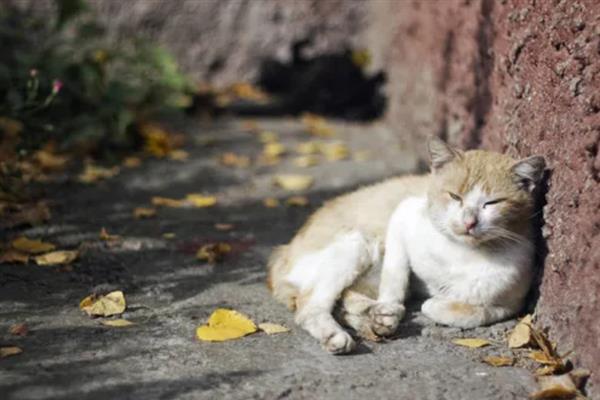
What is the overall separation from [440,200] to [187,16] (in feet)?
18.8

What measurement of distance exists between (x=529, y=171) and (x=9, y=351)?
7.13ft

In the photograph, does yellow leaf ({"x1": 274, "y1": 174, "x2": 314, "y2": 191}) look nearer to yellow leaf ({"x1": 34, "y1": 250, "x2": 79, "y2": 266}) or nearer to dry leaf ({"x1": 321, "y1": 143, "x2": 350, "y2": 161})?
dry leaf ({"x1": 321, "y1": 143, "x2": 350, "y2": 161})

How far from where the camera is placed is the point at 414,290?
4312 millimetres

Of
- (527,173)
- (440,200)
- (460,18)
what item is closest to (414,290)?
(440,200)

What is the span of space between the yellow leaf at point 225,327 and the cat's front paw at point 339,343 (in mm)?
365

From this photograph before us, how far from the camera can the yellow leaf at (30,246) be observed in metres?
A: 4.82

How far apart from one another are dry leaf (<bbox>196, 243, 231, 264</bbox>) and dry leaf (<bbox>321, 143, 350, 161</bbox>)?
89.4 inches

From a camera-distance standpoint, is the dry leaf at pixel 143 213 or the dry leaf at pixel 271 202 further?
the dry leaf at pixel 271 202

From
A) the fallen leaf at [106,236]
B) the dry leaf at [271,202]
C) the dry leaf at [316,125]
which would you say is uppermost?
the dry leaf at [316,125]

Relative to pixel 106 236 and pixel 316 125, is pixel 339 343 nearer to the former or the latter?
pixel 106 236

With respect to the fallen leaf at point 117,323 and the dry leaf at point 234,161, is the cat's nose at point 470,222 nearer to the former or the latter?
the fallen leaf at point 117,323

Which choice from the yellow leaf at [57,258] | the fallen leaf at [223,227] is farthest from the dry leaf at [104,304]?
the fallen leaf at [223,227]

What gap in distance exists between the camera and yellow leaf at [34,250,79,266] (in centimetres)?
471

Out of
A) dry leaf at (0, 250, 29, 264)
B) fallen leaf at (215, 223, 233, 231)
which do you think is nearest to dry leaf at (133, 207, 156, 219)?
fallen leaf at (215, 223, 233, 231)
